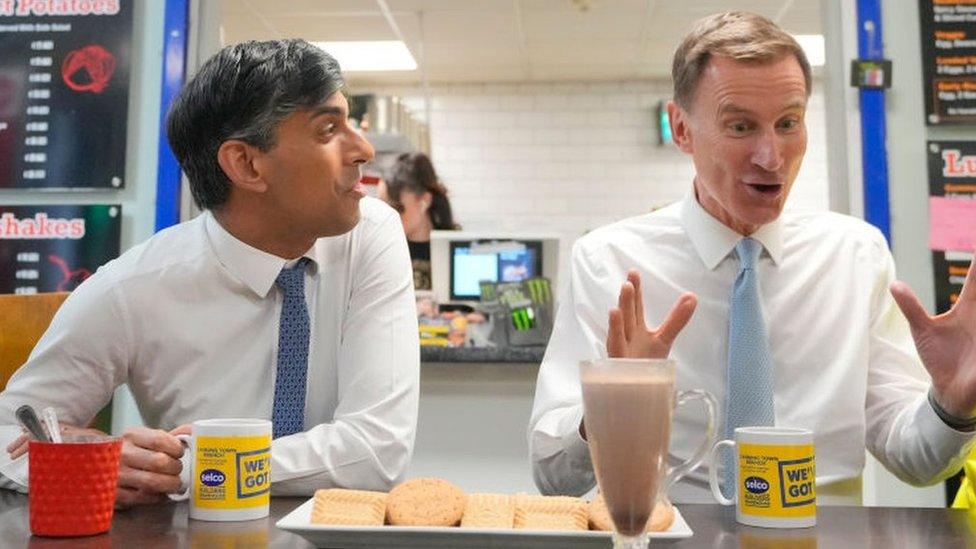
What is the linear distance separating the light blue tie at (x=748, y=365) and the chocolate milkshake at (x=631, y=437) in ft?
2.18

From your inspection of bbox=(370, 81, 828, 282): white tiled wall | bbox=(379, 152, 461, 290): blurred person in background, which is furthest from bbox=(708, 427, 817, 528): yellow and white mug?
bbox=(370, 81, 828, 282): white tiled wall

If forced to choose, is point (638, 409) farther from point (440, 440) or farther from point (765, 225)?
point (440, 440)

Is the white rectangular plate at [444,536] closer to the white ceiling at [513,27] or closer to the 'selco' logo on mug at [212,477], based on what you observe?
the 'selco' logo on mug at [212,477]

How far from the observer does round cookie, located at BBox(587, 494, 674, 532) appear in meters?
0.88

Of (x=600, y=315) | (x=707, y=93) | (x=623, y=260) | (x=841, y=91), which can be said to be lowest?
(x=600, y=315)

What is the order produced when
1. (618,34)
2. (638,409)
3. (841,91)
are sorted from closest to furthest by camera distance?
(638,409) < (841,91) < (618,34)

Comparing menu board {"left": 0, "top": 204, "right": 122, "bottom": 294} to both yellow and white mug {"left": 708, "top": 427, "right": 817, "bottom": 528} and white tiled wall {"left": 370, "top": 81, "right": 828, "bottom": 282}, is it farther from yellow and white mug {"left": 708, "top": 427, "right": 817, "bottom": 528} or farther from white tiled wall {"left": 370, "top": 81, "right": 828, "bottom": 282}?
white tiled wall {"left": 370, "top": 81, "right": 828, "bottom": 282}

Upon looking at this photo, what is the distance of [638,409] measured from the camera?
807mm

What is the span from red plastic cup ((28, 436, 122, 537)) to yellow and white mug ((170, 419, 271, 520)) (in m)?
0.09

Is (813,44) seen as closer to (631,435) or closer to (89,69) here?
(89,69)

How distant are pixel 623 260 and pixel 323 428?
2.16 feet

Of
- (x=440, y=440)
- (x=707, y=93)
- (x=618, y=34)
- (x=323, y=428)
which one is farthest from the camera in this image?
(x=618, y=34)

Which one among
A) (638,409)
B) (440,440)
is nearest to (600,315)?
(638,409)

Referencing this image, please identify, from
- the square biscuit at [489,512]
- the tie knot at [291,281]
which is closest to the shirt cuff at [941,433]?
the square biscuit at [489,512]
